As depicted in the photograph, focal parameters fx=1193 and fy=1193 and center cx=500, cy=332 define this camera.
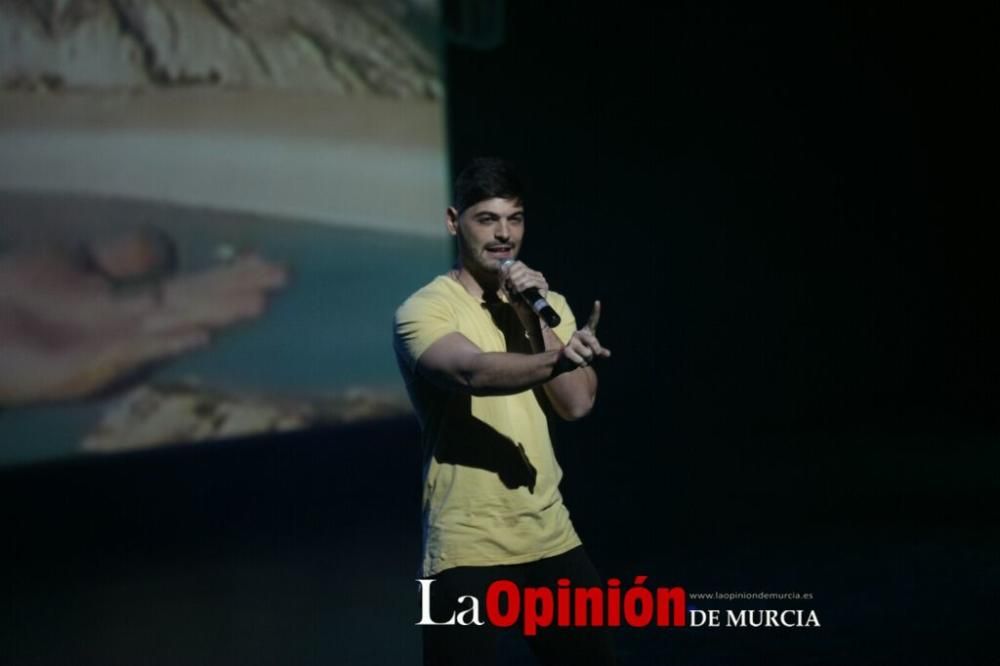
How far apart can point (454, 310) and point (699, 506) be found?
10.5 feet

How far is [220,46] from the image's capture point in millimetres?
3775

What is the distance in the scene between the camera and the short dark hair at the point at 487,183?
1741 millimetres

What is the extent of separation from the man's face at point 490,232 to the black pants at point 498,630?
0.44 meters

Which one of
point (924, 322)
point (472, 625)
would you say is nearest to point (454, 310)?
point (472, 625)

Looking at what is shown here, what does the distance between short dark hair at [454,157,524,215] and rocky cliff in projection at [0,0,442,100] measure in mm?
2255

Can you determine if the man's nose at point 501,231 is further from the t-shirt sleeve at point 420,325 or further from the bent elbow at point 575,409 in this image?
the bent elbow at point 575,409

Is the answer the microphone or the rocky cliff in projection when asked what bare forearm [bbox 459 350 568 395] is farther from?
the rocky cliff in projection

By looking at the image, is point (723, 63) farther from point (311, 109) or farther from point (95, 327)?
point (95, 327)

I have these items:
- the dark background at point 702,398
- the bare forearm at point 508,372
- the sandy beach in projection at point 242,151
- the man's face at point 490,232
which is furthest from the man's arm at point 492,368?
the sandy beach in projection at point 242,151

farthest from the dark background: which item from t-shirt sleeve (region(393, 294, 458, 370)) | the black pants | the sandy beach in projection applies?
t-shirt sleeve (region(393, 294, 458, 370))

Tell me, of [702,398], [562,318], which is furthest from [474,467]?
[702,398]

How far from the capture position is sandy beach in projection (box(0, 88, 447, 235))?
360 centimetres

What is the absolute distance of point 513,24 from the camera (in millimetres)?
4406

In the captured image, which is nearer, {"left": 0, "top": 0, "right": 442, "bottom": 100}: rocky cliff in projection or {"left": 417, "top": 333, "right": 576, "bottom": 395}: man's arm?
{"left": 417, "top": 333, "right": 576, "bottom": 395}: man's arm
